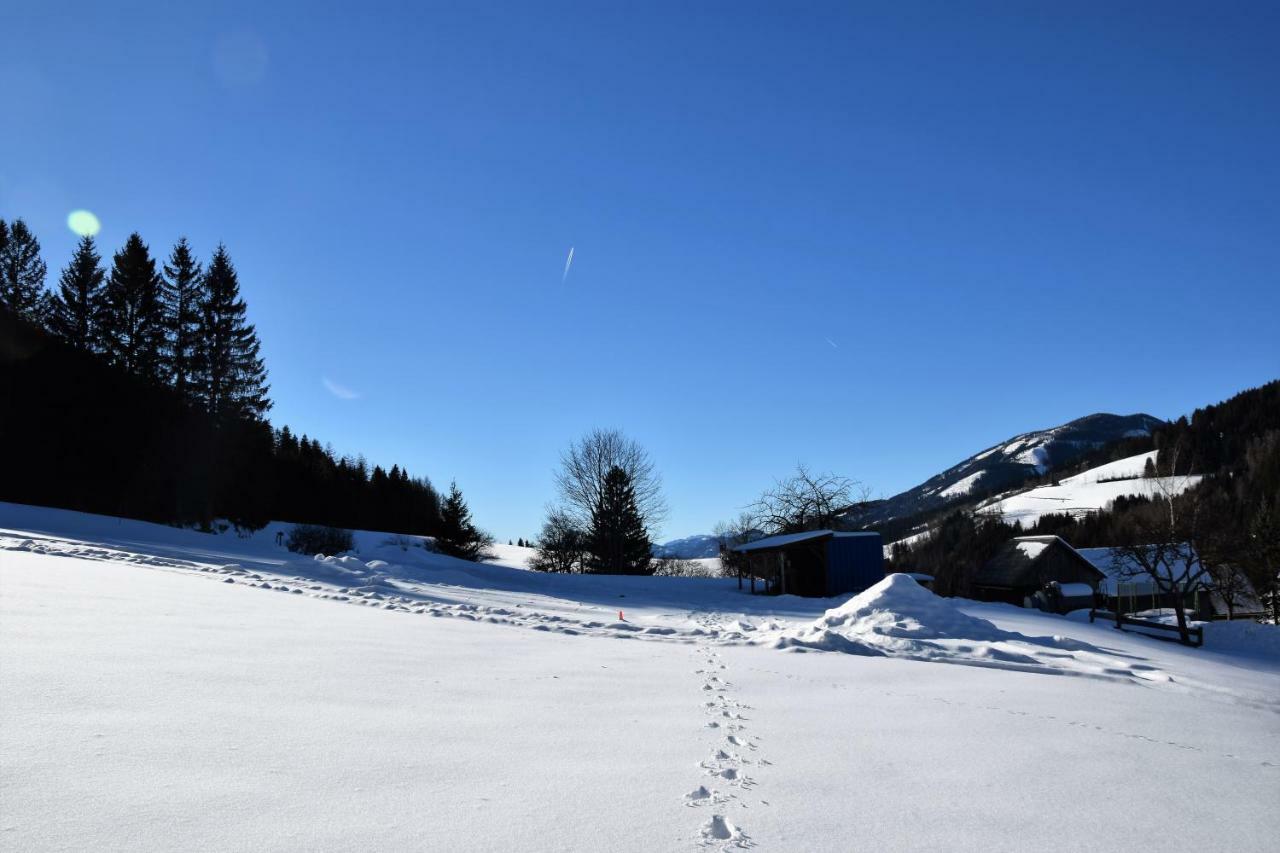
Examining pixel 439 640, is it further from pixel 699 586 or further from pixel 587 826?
pixel 699 586

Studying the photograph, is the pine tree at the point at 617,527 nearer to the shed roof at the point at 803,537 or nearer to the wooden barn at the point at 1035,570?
the shed roof at the point at 803,537

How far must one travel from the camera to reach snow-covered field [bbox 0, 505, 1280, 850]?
6.77 feet

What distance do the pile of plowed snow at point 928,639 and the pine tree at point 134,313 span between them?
34582 millimetres

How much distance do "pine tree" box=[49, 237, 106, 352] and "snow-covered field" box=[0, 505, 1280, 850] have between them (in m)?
32.4

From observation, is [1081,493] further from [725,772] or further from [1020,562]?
[725,772]

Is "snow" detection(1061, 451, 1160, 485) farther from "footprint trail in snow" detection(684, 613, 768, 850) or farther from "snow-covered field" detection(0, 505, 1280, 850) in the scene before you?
"footprint trail in snow" detection(684, 613, 768, 850)

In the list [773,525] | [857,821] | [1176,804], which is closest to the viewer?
[857,821]

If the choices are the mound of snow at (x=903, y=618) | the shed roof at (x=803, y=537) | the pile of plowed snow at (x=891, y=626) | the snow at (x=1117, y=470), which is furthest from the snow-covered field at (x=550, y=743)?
the snow at (x=1117, y=470)

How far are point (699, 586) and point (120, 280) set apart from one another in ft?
103

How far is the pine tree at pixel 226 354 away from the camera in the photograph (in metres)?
33.8

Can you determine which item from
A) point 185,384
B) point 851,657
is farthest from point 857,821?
point 185,384

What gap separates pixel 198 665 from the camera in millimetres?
3684

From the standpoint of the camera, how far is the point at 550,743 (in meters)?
3.10

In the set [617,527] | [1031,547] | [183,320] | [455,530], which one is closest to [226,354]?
[183,320]
